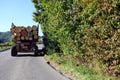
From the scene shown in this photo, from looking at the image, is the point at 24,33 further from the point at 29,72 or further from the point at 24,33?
the point at 29,72

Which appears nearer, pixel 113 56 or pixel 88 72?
pixel 113 56

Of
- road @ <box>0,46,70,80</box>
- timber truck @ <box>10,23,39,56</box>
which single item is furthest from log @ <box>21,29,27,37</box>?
road @ <box>0,46,70,80</box>

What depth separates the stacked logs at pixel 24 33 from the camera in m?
41.4

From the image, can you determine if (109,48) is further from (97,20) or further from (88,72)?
(88,72)

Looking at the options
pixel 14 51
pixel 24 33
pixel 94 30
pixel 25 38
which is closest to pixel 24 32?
pixel 24 33

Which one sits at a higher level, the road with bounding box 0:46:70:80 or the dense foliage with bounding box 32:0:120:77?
the dense foliage with bounding box 32:0:120:77

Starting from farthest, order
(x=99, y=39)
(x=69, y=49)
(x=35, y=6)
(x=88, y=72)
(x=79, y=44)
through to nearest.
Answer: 1. (x=35, y=6)
2. (x=69, y=49)
3. (x=79, y=44)
4. (x=88, y=72)
5. (x=99, y=39)

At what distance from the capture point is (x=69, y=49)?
22.1 metres

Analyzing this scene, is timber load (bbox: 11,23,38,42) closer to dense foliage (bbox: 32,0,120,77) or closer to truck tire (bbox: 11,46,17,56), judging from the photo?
truck tire (bbox: 11,46,17,56)

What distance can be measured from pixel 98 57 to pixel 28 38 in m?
26.8

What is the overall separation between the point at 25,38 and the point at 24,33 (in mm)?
840

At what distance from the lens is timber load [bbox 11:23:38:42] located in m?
41.4

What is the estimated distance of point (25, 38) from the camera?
41.5 metres

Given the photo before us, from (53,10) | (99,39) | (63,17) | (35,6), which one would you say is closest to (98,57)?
(99,39)
